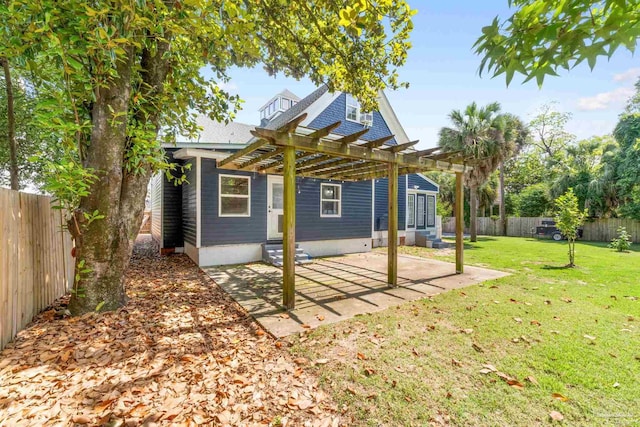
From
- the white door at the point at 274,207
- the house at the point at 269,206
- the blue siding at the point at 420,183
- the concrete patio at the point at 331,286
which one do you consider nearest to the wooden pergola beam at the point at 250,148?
the house at the point at 269,206

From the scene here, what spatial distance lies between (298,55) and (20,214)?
613cm

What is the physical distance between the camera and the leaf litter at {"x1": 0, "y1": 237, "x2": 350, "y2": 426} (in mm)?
1977

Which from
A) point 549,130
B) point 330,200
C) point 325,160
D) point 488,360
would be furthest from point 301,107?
point 549,130

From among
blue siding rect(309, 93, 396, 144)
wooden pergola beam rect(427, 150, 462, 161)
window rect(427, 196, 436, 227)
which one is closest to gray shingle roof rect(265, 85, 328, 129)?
blue siding rect(309, 93, 396, 144)

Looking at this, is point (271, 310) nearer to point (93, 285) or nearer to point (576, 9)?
point (93, 285)

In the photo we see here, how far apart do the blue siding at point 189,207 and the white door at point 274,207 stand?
7.15 feet

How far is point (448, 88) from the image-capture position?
7660mm

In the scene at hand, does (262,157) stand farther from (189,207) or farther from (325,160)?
(189,207)

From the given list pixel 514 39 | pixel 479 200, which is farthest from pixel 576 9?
pixel 479 200

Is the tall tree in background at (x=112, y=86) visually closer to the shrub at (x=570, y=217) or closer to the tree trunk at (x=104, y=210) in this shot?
the tree trunk at (x=104, y=210)

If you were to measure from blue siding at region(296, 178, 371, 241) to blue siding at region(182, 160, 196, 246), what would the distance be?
10.4 feet

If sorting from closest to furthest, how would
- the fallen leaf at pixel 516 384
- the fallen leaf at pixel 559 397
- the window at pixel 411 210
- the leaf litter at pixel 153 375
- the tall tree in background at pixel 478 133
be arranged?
the leaf litter at pixel 153 375, the fallen leaf at pixel 559 397, the fallen leaf at pixel 516 384, the window at pixel 411 210, the tall tree in background at pixel 478 133

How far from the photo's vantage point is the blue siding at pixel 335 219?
925 cm

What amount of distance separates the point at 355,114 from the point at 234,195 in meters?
6.31
